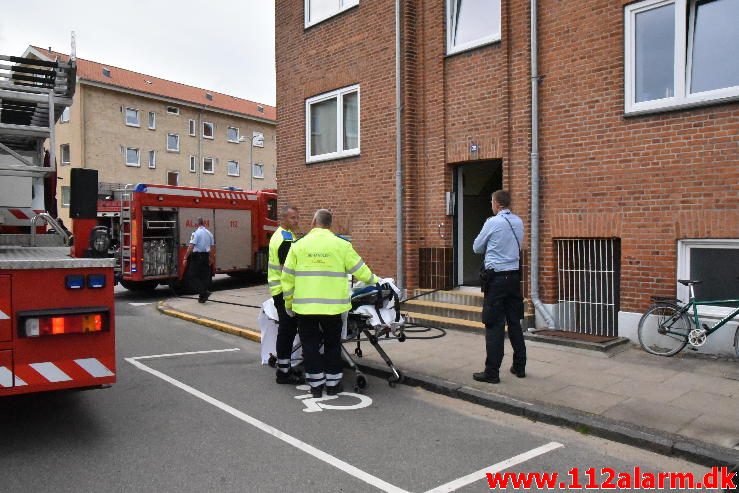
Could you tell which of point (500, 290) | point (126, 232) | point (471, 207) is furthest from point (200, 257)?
point (500, 290)

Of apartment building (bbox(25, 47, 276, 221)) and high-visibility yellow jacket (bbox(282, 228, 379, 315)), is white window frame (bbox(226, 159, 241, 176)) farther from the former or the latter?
high-visibility yellow jacket (bbox(282, 228, 379, 315))

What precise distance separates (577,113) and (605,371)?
3.67 m

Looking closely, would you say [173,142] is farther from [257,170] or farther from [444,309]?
[444,309]

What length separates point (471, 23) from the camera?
1002 cm

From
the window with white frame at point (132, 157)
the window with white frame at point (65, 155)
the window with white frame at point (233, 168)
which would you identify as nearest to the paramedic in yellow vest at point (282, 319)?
the window with white frame at point (65, 155)

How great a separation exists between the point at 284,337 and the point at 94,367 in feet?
7.53

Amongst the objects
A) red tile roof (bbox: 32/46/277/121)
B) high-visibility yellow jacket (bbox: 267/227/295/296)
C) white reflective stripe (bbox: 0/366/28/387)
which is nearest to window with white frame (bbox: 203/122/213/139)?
red tile roof (bbox: 32/46/277/121)

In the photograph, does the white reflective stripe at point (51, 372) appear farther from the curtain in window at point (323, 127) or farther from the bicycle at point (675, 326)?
the curtain in window at point (323, 127)

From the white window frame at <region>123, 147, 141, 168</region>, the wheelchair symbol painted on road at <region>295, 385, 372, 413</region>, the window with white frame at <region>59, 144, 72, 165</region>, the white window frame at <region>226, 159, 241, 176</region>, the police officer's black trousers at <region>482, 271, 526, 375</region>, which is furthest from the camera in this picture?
the white window frame at <region>226, 159, 241, 176</region>

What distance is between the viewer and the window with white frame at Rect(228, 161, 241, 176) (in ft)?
153

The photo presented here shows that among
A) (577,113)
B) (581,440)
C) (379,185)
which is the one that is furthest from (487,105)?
(581,440)

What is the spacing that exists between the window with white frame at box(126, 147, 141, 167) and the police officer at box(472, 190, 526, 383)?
36.8 meters

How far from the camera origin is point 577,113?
8352 millimetres

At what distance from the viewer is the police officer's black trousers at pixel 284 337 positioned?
258 inches
